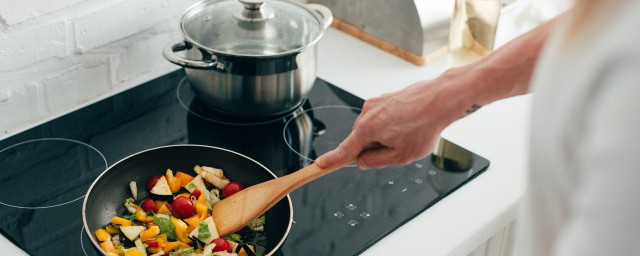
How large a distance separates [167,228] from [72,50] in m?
0.42

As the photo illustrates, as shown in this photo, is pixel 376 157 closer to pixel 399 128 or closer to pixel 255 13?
pixel 399 128

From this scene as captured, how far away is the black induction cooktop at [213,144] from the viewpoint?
3.46 ft

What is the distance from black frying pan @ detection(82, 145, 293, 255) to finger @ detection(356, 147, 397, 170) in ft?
0.36

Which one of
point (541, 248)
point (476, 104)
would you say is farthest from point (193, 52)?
point (541, 248)

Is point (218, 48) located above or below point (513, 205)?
above

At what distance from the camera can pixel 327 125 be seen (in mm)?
1317

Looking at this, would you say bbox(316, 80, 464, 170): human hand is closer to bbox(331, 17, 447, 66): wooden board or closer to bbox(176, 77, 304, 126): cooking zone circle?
bbox(176, 77, 304, 126): cooking zone circle

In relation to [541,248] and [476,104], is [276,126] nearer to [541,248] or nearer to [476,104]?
[476,104]

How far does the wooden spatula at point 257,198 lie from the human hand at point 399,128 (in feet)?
0.08

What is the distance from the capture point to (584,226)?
0.48 m

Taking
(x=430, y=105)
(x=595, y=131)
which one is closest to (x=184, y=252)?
(x=430, y=105)

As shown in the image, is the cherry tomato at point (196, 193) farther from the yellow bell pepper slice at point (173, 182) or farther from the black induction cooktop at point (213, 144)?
the black induction cooktop at point (213, 144)

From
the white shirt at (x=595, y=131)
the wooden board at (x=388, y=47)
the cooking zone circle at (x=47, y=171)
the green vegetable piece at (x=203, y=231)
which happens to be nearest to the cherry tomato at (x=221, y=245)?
the green vegetable piece at (x=203, y=231)

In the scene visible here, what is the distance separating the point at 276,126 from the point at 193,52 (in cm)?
18
